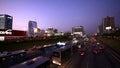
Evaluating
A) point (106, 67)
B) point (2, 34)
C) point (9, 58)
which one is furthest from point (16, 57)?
point (2, 34)

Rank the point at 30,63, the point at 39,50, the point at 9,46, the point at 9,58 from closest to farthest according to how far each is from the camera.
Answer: the point at 30,63, the point at 9,58, the point at 39,50, the point at 9,46

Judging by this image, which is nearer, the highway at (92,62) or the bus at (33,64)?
the bus at (33,64)

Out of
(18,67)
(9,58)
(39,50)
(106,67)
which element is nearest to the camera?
(18,67)

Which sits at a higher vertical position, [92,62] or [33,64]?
[33,64]

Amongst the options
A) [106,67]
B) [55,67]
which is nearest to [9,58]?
[55,67]

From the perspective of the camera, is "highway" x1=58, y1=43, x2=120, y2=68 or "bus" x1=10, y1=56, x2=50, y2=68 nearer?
"bus" x1=10, y1=56, x2=50, y2=68

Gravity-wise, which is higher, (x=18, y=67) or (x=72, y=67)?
(x=18, y=67)

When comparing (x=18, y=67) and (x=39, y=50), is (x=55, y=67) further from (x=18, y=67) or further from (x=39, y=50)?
(x=39, y=50)

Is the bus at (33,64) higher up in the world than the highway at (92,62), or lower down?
higher up

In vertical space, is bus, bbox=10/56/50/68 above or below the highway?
above

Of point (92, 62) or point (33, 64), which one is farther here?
point (92, 62)

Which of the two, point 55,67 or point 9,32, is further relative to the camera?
point 9,32

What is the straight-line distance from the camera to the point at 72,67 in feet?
103

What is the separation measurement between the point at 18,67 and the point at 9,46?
48787 mm
